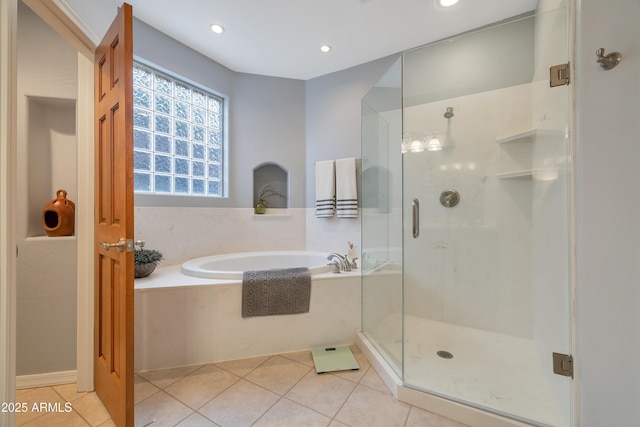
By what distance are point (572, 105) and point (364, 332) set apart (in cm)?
187

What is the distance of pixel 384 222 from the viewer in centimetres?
224

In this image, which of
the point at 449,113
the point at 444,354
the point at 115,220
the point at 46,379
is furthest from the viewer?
the point at 449,113

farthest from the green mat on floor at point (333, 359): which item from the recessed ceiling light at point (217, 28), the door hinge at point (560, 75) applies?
the recessed ceiling light at point (217, 28)

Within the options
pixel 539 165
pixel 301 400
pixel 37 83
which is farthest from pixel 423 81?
pixel 37 83

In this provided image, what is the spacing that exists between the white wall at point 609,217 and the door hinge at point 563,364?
0.09 meters

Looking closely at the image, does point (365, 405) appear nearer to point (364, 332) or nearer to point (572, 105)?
point (364, 332)

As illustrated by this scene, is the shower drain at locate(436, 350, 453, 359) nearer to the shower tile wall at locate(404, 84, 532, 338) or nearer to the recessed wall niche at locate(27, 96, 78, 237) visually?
the shower tile wall at locate(404, 84, 532, 338)

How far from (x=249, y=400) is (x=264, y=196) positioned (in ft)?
7.06

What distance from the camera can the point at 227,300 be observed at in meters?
1.76

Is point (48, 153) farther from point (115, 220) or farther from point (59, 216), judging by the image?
point (115, 220)

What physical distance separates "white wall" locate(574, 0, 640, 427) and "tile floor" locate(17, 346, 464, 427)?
2.21 feet

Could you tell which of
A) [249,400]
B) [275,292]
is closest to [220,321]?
[275,292]

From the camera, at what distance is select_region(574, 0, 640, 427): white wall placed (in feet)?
2.98

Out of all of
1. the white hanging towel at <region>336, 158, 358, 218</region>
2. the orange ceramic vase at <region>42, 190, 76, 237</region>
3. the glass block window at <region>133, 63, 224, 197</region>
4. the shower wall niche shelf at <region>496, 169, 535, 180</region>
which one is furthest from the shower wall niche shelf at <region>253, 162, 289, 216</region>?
the shower wall niche shelf at <region>496, 169, 535, 180</region>
